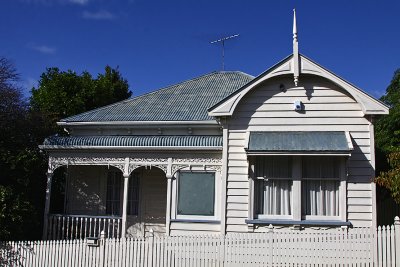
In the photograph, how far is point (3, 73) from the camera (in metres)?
15.6

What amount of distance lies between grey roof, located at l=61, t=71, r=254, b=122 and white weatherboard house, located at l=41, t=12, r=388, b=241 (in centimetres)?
32

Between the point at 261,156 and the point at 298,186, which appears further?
the point at 261,156

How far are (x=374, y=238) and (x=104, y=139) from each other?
8580 millimetres

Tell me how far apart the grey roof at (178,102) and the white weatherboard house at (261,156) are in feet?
1.04

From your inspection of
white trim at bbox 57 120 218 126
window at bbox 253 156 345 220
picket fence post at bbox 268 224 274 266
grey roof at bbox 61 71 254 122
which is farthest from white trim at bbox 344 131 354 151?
grey roof at bbox 61 71 254 122

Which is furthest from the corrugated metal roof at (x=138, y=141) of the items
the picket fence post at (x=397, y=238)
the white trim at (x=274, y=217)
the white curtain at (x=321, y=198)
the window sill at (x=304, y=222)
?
the picket fence post at (x=397, y=238)

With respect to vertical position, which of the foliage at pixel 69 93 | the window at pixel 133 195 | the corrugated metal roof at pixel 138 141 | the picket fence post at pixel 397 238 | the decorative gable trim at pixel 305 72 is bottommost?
the picket fence post at pixel 397 238

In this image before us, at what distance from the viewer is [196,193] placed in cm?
1452

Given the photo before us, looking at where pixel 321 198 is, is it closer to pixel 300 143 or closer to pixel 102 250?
pixel 300 143

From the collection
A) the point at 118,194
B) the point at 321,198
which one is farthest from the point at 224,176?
the point at 118,194

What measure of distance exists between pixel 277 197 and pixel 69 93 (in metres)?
17.4

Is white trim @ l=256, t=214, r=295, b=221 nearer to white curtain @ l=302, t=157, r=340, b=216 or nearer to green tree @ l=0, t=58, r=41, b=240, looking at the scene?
white curtain @ l=302, t=157, r=340, b=216

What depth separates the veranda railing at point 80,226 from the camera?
49.1 ft

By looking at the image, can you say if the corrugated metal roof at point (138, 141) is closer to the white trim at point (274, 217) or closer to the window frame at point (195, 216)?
the window frame at point (195, 216)
